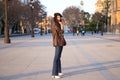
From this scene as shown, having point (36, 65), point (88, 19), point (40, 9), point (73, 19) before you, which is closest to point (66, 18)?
point (73, 19)

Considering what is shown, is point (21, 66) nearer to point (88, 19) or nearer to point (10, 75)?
point (10, 75)

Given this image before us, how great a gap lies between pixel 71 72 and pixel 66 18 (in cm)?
14513

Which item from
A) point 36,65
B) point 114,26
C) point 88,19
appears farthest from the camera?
point 88,19

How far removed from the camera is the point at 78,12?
157250mm

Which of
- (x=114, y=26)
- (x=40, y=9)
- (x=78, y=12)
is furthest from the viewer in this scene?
(x=78, y=12)

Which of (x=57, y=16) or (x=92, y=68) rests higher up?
(x=57, y=16)

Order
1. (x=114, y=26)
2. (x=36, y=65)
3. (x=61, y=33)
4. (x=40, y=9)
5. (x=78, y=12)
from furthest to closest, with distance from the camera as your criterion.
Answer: (x=78, y=12)
(x=40, y=9)
(x=114, y=26)
(x=36, y=65)
(x=61, y=33)

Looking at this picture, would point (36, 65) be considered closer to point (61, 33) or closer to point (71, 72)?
point (71, 72)

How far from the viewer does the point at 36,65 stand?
1588cm

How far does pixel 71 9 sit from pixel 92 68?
473 ft

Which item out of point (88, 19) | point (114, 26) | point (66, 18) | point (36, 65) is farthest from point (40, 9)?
point (36, 65)

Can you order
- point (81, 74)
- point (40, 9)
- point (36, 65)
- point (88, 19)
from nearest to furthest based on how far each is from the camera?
point (81, 74)
point (36, 65)
point (40, 9)
point (88, 19)

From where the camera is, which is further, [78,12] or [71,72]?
[78,12]

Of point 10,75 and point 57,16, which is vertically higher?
point 57,16
